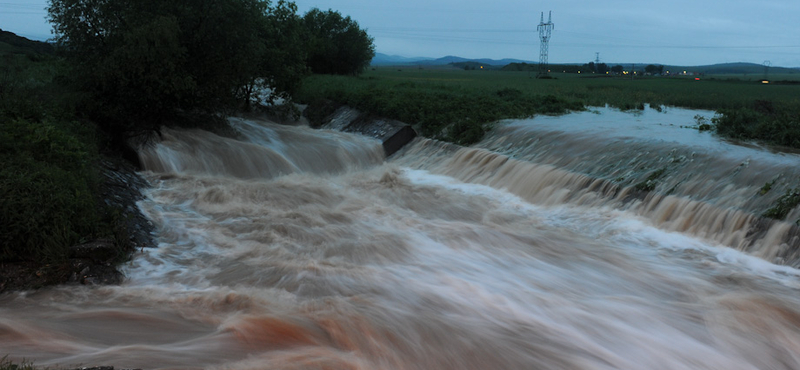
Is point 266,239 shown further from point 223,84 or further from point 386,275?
point 223,84

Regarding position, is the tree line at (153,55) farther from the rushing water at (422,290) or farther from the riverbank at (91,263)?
the riverbank at (91,263)

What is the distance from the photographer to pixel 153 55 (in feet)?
48.3

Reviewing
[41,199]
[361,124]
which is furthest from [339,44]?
[41,199]

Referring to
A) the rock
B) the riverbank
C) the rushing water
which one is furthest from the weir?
the rock

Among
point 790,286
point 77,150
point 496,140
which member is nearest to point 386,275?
point 790,286

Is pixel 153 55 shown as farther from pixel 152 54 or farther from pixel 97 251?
pixel 97 251

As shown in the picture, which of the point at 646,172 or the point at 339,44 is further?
the point at 339,44

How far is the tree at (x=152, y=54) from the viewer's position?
14.9 meters

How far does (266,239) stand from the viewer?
30.2 ft

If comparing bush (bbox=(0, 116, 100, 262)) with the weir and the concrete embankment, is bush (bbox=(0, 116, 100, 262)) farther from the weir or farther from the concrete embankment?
the concrete embankment

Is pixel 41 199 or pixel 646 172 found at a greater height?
pixel 41 199

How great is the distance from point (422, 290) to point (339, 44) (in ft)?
145

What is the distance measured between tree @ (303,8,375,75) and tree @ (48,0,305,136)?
32.2m

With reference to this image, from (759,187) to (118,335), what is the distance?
9.77m
